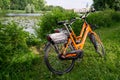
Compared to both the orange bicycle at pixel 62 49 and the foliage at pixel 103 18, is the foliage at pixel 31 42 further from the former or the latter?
the foliage at pixel 103 18

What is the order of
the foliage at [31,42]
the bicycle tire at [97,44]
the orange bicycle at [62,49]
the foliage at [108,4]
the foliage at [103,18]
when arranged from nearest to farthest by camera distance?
the orange bicycle at [62,49] < the bicycle tire at [97,44] < the foliage at [31,42] < the foliage at [103,18] < the foliage at [108,4]

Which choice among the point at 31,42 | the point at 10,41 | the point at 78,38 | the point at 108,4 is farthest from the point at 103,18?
the point at 10,41

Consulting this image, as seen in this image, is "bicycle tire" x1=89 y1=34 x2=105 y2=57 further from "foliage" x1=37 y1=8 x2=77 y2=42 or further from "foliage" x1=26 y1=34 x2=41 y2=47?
"foliage" x1=37 y1=8 x2=77 y2=42

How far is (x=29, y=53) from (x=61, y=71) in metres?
0.77

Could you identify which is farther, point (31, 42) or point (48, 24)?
point (48, 24)

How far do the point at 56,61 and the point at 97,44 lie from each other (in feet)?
3.82

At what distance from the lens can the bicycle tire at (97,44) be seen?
5.31 metres

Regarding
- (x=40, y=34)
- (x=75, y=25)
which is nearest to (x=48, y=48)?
(x=40, y=34)

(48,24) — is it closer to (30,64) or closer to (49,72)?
(30,64)

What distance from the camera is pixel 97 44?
542 cm

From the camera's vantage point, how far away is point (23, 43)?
495cm

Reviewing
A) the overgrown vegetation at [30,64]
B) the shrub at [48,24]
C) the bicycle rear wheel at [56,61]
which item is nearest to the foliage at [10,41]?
the overgrown vegetation at [30,64]

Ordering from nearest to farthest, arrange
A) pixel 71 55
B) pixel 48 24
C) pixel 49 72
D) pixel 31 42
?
pixel 71 55 → pixel 49 72 → pixel 31 42 → pixel 48 24

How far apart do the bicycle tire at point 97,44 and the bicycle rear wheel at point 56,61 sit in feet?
2.56
